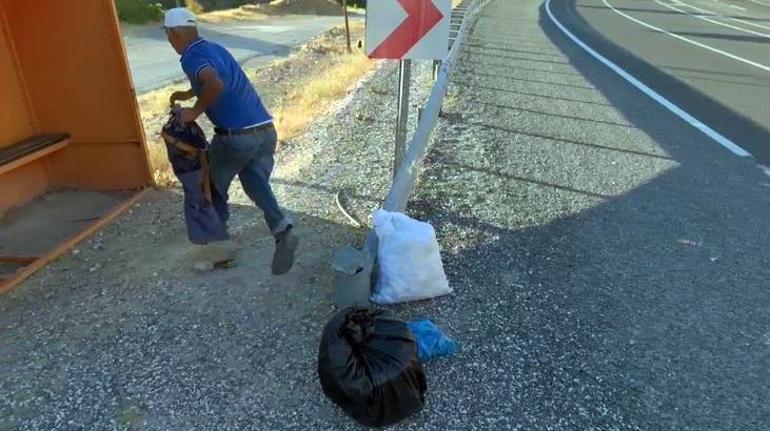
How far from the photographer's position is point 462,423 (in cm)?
260

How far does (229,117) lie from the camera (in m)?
3.67

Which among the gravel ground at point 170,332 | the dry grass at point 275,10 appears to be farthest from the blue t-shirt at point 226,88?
the dry grass at point 275,10

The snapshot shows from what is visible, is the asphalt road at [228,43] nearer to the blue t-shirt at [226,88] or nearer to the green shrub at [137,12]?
the green shrub at [137,12]

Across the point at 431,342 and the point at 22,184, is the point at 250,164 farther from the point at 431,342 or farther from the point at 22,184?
the point at 22,184

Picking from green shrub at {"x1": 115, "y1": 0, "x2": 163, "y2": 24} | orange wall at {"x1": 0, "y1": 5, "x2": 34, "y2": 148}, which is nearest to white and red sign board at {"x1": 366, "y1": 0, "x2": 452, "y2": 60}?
orange wall at {"x1": 0, "y1": 5, "x2": 34, "y2": 148}

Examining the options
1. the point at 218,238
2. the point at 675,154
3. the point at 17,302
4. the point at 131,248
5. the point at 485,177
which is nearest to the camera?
the point at 17,302

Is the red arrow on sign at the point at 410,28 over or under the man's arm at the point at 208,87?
over

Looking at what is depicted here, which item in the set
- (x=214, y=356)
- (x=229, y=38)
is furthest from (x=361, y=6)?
(x=214, y=356)

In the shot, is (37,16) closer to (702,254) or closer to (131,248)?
(131,248)

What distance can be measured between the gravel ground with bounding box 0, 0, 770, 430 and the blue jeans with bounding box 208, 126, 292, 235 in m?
0.44

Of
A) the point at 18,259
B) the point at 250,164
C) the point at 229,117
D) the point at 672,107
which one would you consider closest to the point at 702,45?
the point at 672,107

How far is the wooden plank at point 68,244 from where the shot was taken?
12.8 ft

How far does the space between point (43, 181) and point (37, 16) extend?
5.31ft

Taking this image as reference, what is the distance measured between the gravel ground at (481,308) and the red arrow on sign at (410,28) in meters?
1.40
